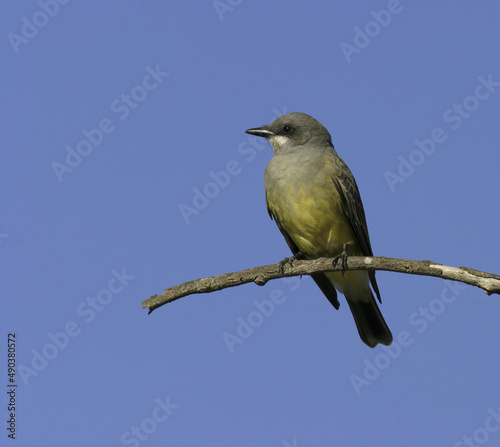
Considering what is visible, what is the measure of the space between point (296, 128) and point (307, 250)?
209cm

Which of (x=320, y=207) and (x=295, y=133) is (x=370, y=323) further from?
(x=295, y=133)

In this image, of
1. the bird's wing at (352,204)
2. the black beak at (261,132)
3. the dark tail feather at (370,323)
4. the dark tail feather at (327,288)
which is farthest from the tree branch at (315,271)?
the black beak at (261,132)

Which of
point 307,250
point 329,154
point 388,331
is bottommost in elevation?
point 388,331

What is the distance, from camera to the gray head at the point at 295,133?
11000 millimetres

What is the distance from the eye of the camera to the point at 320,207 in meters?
10.0

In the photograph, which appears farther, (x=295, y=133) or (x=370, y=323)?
(x=370, y=323)

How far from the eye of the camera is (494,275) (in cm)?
757

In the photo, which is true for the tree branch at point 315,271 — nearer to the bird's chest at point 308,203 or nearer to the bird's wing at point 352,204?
the bird's chest at point 308,203

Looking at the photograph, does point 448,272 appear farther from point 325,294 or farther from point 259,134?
point 259,134

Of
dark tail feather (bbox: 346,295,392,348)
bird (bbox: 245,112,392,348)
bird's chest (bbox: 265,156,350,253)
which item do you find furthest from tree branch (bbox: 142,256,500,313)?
dark tail feather (bbox: 346,295,392,348)

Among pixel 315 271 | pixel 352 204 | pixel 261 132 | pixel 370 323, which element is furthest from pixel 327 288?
pixel 261 132

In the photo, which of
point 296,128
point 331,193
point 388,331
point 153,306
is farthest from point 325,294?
point 153,306

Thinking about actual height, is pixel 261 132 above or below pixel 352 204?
above

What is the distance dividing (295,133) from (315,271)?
8.92ft
